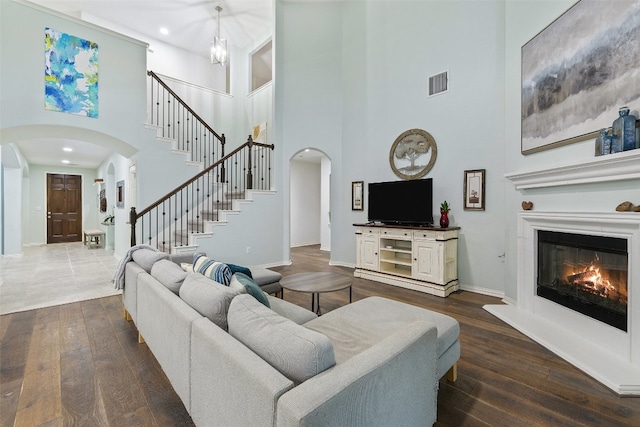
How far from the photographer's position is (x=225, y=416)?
3.83ft

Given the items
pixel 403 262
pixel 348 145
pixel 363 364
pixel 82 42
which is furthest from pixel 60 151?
→ pixel 363 364

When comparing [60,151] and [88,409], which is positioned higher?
[60,151]

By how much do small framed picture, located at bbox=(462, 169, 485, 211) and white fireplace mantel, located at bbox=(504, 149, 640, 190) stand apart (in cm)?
81

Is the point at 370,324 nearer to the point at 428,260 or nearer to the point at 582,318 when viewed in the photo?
the point at 582,318

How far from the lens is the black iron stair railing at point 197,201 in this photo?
203 inches

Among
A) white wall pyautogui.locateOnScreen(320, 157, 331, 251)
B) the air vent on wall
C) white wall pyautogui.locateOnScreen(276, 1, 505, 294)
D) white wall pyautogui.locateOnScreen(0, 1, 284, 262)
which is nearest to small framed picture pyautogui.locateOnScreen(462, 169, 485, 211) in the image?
white wall pyautogui.locateOnScreen(276, 1, 505, 294)

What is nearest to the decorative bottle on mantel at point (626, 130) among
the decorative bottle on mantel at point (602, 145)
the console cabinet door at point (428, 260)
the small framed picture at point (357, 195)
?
the decorative bottle on mantel at point (602, 145)

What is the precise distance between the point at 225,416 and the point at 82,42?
5.77 metres

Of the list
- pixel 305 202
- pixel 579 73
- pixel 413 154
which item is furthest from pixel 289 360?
pixel 305 202

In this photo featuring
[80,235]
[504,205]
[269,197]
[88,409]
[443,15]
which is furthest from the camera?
[80,235]

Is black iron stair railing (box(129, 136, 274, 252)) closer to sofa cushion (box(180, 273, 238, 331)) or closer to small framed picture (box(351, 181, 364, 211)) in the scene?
small framed picture (box(351, 181, 364, 211))

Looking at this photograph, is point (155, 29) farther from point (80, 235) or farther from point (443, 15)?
point (80, 235)

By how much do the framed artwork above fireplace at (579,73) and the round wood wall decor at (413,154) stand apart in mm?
1406

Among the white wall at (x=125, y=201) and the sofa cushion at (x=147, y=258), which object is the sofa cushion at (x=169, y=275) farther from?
the white wall at (x=125, y=201)
